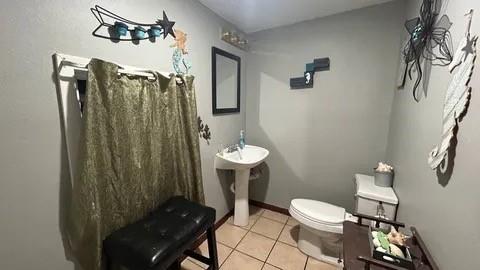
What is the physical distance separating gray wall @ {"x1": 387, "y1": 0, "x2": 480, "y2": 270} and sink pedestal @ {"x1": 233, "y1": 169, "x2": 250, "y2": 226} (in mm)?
1284

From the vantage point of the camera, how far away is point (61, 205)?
0.97m

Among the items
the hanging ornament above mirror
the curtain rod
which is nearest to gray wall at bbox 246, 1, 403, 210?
the hanging ornament above mirror

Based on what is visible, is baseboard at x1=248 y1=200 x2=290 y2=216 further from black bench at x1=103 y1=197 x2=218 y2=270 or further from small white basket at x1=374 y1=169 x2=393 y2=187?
black bench at x1=103 y1=197 x2=218 y2=270

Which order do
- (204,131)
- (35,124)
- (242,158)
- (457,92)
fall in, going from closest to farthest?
(457,92), (35,124), (204,131), (242,158)

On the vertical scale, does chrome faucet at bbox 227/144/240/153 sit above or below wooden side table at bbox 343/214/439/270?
above

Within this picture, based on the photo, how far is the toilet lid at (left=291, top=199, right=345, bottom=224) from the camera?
1564 millimetres

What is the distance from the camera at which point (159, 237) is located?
41.5 inches

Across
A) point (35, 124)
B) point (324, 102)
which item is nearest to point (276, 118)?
point (324, 102)

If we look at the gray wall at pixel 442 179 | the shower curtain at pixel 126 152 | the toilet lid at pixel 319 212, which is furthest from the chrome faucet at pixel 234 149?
the gray wall at pixel 442 179

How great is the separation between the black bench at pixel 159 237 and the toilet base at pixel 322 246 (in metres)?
0.87

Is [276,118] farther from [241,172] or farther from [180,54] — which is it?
[180,54]

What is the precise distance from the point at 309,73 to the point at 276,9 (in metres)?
0.69

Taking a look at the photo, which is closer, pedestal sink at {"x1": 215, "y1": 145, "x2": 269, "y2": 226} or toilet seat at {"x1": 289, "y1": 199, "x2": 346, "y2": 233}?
toilet seat at {"x1": 289, "y1": 199, "x2": 346, "y2": 233}

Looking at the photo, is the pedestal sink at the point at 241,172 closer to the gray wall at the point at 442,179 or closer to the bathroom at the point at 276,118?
the bathroom at the point at 276,118
